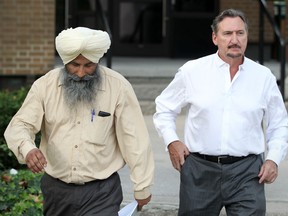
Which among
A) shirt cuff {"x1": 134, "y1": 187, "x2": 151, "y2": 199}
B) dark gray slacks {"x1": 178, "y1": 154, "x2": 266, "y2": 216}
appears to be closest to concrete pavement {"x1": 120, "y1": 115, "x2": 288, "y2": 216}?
dark gray slacks {"x1": 178, "y1": 154, "x2": 266, "y2": 216}

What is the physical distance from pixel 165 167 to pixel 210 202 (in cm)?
328

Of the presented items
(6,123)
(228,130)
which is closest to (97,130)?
(228,130)

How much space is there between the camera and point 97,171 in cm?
455

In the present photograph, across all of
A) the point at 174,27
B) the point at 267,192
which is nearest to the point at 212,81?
the point at 267,192

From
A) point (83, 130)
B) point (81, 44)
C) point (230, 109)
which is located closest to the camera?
point (81, 44)

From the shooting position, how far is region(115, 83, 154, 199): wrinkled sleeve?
457 centimetres

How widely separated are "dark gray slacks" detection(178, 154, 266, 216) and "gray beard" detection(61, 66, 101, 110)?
0.83m

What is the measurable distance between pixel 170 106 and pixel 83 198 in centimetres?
91

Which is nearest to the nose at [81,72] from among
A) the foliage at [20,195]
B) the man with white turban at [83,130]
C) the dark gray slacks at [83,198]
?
the man with white turban at [83,130]

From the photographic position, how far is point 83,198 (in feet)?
14.9

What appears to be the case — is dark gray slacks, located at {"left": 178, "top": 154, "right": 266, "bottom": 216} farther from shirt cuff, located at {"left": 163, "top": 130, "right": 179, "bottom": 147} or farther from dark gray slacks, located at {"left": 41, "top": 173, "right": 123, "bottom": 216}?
dark gray slacks, located at {"left": 41, "top": 173, "right": 123, "bottom": 216}

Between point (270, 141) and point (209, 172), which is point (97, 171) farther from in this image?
point (270, 141)

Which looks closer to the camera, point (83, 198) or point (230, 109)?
point (83, 198)

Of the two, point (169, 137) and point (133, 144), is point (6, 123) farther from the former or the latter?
point (133, 144)
